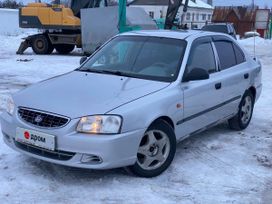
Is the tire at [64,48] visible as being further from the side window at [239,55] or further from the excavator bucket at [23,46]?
the side window at [239,55]

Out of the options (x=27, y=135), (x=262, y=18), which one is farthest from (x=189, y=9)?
(x=27, y=135)

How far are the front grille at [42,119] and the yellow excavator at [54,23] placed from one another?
49.7 feet

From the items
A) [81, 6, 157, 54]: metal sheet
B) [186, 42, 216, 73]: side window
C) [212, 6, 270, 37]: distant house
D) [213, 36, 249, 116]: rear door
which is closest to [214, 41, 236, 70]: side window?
[213, 36, 249, 116]: rear door

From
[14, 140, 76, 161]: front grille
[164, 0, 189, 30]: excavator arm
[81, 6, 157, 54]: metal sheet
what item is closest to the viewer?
[14, 140, 76, 161]: front grille

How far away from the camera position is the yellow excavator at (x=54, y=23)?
773 inches

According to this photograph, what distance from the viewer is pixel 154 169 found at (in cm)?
489

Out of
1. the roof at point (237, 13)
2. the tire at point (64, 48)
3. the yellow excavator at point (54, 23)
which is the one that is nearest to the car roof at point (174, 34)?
the yellow excavator at point (54, 23)

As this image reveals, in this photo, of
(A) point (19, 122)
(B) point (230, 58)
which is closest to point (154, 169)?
(A) point (19, 122)

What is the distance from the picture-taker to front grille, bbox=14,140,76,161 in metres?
4.44

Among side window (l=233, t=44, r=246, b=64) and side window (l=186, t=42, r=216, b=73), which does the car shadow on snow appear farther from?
side window (l=233, t=44, r=246, b=64)

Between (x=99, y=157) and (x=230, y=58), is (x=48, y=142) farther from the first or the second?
(x=230, y=58)

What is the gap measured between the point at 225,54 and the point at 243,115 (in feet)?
3.70

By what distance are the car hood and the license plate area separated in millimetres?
249

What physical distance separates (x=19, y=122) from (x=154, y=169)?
150 cm
